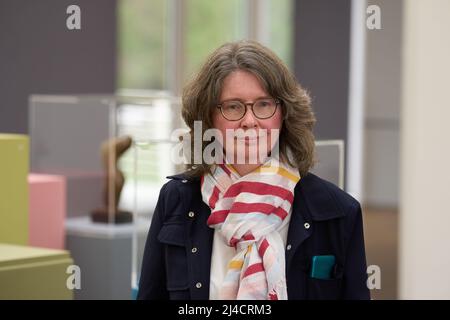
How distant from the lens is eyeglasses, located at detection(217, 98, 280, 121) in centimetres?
184

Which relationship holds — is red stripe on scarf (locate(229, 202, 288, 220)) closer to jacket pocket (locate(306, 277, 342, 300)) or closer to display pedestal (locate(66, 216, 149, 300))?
jacket pocket (locate(306, 277, 342, 300))

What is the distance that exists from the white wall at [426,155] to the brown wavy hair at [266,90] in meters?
2.90

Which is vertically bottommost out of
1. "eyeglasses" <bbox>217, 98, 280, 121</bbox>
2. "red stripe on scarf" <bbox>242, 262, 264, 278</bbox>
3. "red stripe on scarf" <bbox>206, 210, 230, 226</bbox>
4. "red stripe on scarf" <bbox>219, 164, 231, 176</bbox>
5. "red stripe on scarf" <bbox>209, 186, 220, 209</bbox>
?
"red stripe on scarf" <bbox>242, 262, 264, 278</bbox>

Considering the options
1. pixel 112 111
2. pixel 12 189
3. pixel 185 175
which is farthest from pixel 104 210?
pixel 185 175

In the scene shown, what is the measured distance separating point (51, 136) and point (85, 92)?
1.94 metres

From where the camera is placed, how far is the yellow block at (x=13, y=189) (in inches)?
154

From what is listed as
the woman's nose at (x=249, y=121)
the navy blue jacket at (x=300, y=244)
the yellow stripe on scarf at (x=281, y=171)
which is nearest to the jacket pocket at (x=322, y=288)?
the navy blue jacket at (x=300, y=244)

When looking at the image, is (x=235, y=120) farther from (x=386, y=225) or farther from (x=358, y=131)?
(x=386, y=225)

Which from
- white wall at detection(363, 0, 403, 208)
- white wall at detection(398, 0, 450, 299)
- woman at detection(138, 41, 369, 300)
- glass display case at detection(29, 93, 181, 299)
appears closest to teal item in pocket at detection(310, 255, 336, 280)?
woman at detection(138, 41, 369, 300)

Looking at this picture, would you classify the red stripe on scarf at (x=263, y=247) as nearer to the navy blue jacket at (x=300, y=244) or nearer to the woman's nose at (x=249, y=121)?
the navy blue jacket at (x=300, y=244)

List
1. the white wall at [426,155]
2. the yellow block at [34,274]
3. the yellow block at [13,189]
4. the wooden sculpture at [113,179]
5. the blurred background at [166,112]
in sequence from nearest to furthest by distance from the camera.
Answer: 1. the yellow block at [34,274]
2. the yellow block at [13,189]
3. the blurred background at [166,112]
4. the white wall at [426,155]
5. the wooden sculpture at [113,179]

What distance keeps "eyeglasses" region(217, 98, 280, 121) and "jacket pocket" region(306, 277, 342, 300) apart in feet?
1.14

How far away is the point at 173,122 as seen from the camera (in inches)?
215

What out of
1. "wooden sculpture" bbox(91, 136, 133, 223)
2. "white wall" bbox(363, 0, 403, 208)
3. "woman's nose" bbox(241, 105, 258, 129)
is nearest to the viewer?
"woman's nose" bbox(241, 105, 258, 129)
